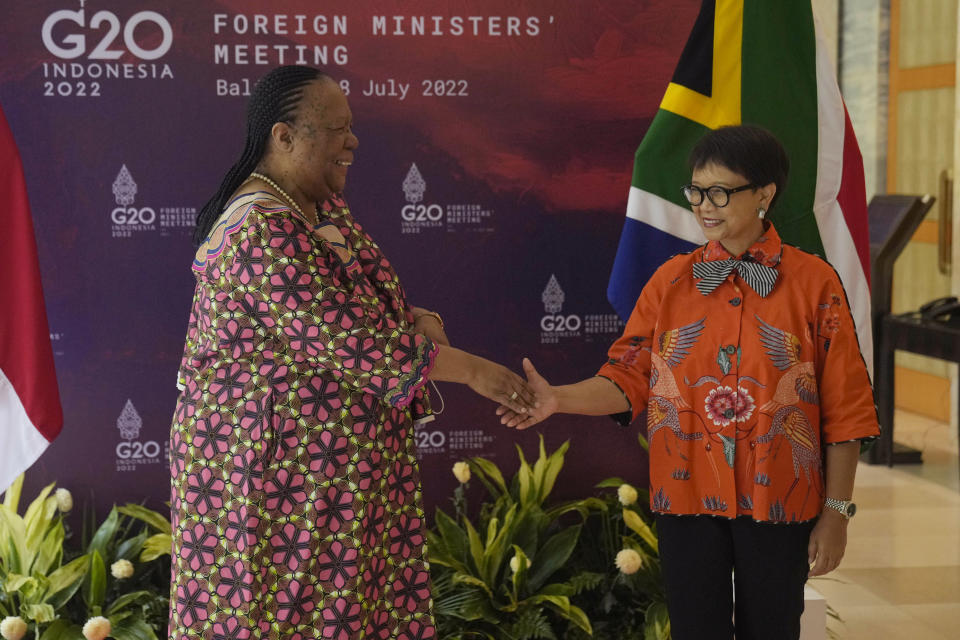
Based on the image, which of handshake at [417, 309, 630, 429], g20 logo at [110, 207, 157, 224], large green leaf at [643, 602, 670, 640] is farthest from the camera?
g20 logo at [110, 207, 157, 224]

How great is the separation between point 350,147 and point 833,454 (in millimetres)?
1208

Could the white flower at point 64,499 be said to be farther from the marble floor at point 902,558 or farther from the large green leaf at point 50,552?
the marble floor at point 902,558

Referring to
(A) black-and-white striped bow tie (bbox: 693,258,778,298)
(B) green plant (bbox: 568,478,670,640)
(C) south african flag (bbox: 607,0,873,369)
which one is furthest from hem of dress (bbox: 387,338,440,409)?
(B) green plant (bbox: 568,478,670,640)

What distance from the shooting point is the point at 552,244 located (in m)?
3.93

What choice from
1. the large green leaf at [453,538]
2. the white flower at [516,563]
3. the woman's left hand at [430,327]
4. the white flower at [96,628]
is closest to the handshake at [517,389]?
the woman's left hand at [430,327]

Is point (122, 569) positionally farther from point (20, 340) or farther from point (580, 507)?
point (580, 507)

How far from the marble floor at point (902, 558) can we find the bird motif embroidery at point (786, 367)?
1999 mm

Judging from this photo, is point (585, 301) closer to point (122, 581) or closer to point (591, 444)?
point (591, 444)

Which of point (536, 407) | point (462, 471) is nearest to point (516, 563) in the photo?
point (462, 471)

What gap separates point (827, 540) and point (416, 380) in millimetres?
Answer: 907

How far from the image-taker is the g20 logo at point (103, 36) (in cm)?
366

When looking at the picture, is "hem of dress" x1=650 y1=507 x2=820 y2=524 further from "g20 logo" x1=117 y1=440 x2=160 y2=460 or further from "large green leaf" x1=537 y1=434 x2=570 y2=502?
"g20 logo" x1=117 y1=440 x2=160 y2=460

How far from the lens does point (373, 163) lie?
12.6ft

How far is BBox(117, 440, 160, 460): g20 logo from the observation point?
152 inches
